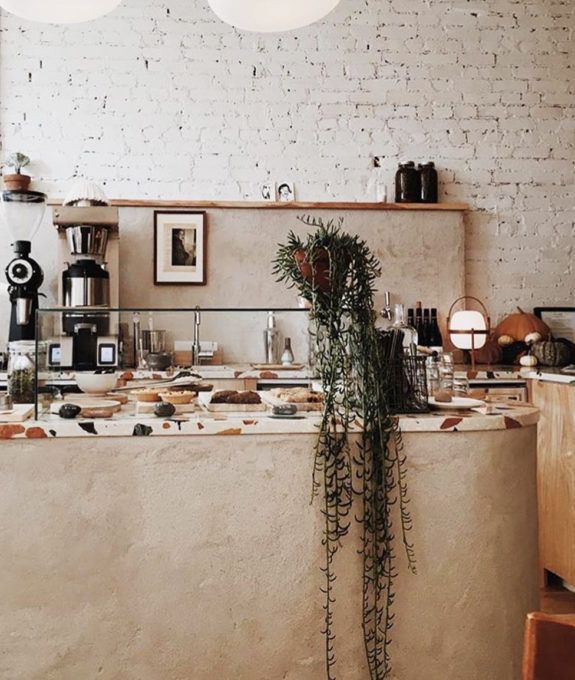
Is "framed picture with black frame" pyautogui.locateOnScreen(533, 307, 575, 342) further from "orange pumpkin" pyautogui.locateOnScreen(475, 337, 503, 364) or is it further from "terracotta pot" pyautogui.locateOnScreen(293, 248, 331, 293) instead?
"terracotta pot" pyautogui.locateOnScreen(293, 248, 331, 293)

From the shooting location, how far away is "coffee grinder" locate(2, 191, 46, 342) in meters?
4.62

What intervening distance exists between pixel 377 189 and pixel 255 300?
116cm

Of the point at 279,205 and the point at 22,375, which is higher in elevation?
the point at 279,205

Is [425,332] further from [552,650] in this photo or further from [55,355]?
[552,650]

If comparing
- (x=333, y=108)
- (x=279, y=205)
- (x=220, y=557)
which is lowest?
(x=220, y=557)

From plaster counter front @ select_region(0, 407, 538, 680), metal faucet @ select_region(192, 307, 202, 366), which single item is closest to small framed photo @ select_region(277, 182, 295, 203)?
metal faucet @ select_region(192, 307, 202, 366)

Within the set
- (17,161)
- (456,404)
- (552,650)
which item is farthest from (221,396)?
(17,161)

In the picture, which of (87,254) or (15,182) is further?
(15,182)

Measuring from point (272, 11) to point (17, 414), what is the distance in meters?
1.35

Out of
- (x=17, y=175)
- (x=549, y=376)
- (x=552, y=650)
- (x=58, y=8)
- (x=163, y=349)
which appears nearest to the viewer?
(x=552, y=650)

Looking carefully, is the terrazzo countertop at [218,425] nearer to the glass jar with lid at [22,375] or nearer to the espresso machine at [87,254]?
the glass jar with lid at [22,375]

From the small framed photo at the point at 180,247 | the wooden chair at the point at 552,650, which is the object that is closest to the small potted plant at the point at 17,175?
the small framed photo at the point at 180,247

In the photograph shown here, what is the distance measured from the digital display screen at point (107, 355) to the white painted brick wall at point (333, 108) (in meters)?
2.83

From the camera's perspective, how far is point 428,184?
5.16m
